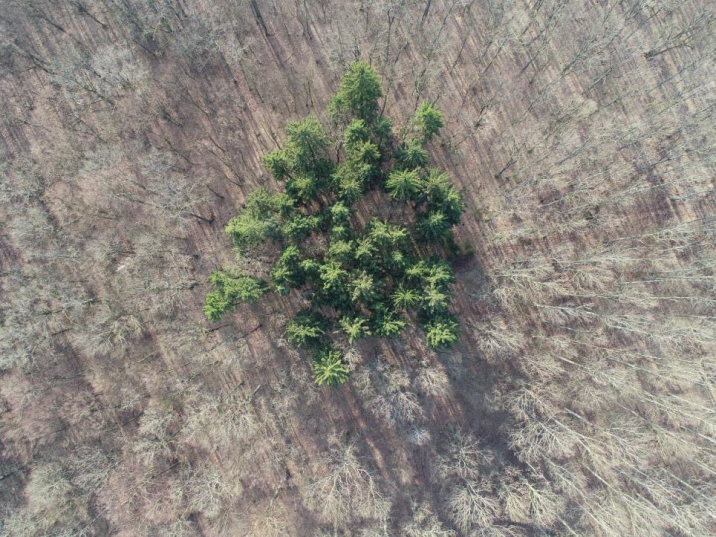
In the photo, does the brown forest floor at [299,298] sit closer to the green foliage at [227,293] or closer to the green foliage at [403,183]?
the green foliage at [227,293]

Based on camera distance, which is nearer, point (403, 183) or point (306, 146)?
point (403, 183)

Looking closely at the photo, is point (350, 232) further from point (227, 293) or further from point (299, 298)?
point (227, 293)

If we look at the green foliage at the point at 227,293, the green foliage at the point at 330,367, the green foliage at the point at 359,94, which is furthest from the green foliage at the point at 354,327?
the green foliage at the point at 359,94

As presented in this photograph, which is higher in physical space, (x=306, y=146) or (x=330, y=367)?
(x=306, y=146)

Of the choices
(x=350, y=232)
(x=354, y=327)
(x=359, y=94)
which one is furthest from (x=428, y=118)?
(x=354, y=327)

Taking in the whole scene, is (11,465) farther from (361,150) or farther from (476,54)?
(476,54)

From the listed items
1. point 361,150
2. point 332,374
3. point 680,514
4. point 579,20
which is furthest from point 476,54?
point 680,514

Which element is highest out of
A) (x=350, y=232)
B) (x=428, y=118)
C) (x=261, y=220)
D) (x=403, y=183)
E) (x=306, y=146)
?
(x=306, y=146)
